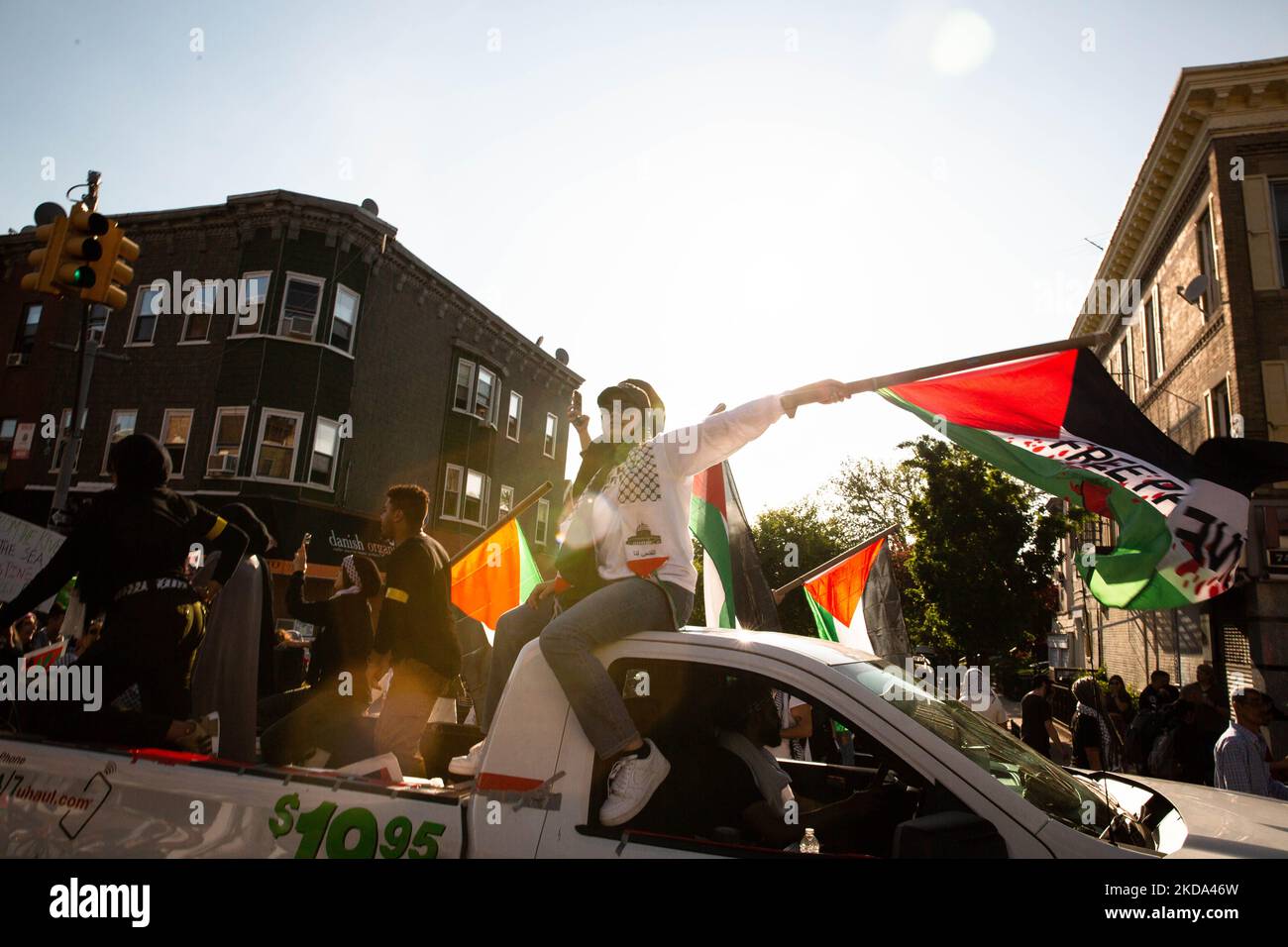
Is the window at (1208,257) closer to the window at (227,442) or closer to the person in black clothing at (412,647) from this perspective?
the person in black clothing at (412,647)

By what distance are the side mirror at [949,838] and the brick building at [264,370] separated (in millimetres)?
17566

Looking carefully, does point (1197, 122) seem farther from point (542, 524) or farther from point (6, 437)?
point (6, 437)

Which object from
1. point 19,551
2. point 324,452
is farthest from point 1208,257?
point 324,452

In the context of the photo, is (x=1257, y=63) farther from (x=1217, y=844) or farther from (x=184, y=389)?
(x=184, y=389)

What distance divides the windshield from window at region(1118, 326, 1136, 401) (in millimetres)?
23560

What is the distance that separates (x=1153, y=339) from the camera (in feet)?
70.3

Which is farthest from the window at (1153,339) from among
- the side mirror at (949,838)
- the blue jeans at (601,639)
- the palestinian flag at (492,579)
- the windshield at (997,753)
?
the side mirror at (949,838)

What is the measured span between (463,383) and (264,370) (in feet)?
25.1

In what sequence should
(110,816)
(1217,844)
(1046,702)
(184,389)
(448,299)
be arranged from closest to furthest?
(1217,844)
(110,816)
(1046,702)
(184,389)
(448,299)

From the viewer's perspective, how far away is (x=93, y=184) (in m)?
9.26

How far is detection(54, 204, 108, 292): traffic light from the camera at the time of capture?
8266 mm
